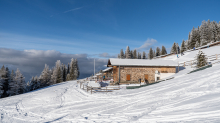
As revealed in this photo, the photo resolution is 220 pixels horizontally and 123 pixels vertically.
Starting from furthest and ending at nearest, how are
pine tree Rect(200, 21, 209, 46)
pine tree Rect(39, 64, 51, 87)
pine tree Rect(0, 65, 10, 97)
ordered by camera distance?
pine tree Rect(200, 21, 209, 46) < pine tree Rect(39, 64, 51, 87) < pine tree Rect(0, 65, 10, 97)

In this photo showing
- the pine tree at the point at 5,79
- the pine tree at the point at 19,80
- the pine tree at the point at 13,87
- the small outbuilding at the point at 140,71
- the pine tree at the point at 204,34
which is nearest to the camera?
the small outbuilding at the point at 140,71

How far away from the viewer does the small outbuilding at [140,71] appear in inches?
1040

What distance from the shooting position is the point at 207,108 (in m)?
6.93

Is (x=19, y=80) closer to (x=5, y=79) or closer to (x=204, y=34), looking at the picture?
(x=5, y=79)

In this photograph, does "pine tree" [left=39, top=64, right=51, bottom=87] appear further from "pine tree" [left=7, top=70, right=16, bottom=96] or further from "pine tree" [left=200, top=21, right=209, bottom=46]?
"pine tree" [left=200, top=21, right=209, bottom=46]

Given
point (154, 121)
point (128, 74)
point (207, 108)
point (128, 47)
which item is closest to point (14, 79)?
point (128, 74)

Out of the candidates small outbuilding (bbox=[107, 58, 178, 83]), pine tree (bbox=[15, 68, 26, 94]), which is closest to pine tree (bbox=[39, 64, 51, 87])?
pine tree (bbox=[15, 68, 26, 94])

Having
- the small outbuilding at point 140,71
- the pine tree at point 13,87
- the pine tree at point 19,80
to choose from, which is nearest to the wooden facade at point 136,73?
the small outbuilding at point 140,71

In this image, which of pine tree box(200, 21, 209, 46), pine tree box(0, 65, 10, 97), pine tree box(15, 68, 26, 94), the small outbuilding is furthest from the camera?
pine tree box(200, 21, 209, 46)

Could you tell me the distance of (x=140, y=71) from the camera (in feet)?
89.2

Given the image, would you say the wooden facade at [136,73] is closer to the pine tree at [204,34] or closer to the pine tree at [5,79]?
the pine tree at [5,79]

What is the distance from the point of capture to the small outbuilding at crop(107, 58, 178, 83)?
26419 millimetres

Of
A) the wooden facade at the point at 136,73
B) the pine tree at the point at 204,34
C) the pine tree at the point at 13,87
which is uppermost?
the pine tree at the point at 204,34

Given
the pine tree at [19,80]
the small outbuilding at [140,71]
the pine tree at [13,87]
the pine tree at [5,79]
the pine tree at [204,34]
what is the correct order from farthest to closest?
1. the pine tree at [204,34]
2. the pine tree at [19,80]
3. the pine tree at [5,79]
4. the pine tree at [13,87]
5. the small outbuilding at [140,71]
